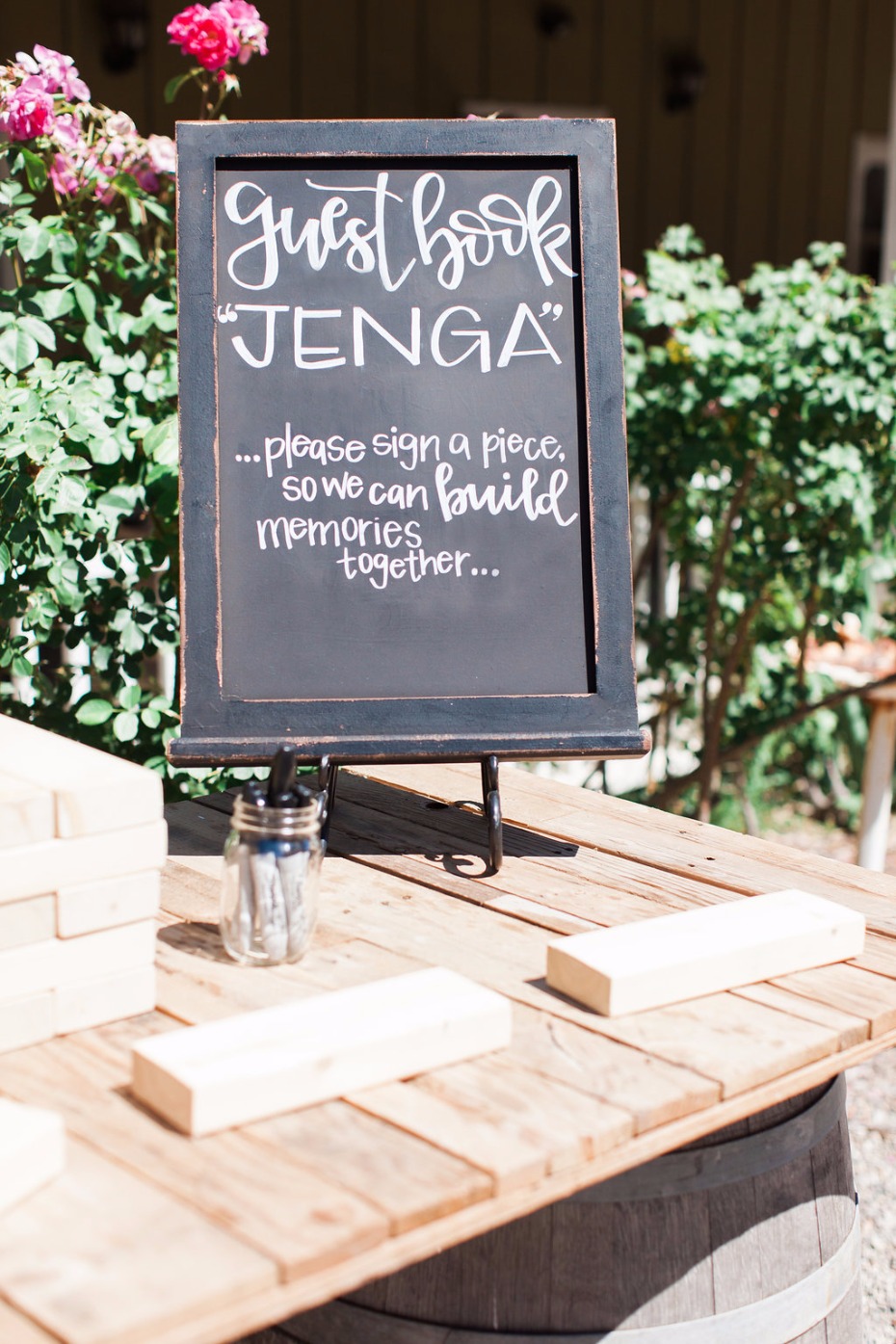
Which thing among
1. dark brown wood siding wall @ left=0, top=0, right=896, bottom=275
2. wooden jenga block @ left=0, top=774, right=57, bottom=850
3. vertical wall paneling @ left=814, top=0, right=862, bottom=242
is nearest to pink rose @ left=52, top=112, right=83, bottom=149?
wooden jenga block @ left=0, top=774, right=57, bottom=850

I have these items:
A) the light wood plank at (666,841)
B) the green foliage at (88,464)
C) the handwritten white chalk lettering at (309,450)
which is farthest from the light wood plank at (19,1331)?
the green foliage at (88,464)

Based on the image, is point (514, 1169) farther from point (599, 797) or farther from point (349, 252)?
point (349, 252)

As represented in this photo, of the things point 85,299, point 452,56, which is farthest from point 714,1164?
point 452,56

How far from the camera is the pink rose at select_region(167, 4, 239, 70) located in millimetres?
2064

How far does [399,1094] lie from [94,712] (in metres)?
1.16

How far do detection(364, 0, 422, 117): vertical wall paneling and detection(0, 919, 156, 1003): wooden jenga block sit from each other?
370cm

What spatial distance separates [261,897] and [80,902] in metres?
0.20

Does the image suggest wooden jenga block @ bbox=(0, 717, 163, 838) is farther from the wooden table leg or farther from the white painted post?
the white painted post

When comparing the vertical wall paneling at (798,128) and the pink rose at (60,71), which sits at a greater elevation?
the vertical wall paneling at (798,128)

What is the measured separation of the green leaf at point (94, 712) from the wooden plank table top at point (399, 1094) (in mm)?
433

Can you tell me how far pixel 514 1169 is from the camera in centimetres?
97

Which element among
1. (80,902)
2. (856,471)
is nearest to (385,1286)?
(80,902)

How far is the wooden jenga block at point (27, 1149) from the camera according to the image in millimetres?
898

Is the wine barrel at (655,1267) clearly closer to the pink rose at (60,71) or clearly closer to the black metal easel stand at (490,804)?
the black metal easel stand at (490,804)
